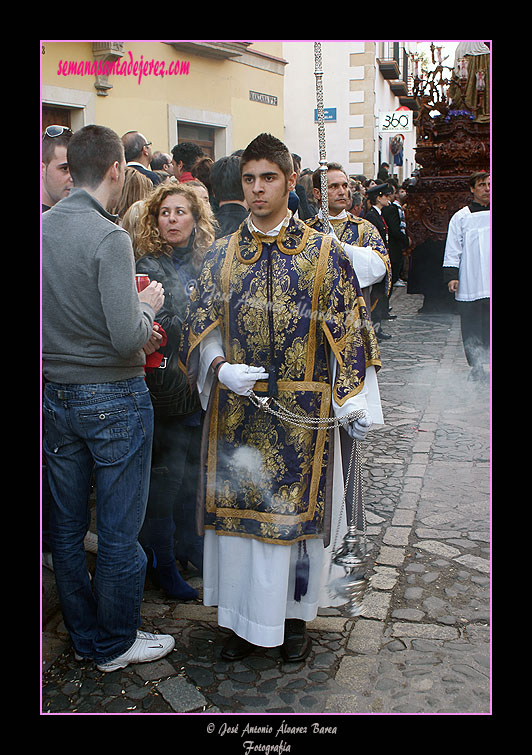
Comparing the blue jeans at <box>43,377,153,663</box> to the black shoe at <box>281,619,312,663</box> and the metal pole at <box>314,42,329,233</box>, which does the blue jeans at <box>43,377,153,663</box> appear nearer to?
the black shoe at <box>281,619,312,663</box>

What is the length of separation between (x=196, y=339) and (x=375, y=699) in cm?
138

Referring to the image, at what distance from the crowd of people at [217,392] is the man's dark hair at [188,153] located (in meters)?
2.02

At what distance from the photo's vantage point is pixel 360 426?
2.71m

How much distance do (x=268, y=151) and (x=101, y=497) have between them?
1306mm

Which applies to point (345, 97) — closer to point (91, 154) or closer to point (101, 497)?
point (91, 154)

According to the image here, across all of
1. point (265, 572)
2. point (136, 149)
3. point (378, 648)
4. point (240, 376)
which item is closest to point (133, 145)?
point (136, 149)

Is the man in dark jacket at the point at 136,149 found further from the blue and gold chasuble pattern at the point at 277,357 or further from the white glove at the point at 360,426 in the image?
the white glove at the point at 360,426

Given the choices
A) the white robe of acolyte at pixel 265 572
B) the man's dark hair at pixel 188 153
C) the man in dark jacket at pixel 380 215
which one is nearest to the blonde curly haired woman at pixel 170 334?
the white robe of acolyte at pixel 265 572

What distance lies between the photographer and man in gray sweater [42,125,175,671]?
2418 mm

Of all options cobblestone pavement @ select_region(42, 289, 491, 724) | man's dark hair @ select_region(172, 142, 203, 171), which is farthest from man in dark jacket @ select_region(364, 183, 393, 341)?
cobblestone pavement @ select_region(42, 289, 491, 724)

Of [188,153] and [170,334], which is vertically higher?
[188,153]

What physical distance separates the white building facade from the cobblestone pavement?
2.00 m

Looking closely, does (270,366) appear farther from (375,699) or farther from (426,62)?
(426,62)

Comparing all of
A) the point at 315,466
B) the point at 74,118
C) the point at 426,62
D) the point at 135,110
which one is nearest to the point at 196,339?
the point at 315,466
